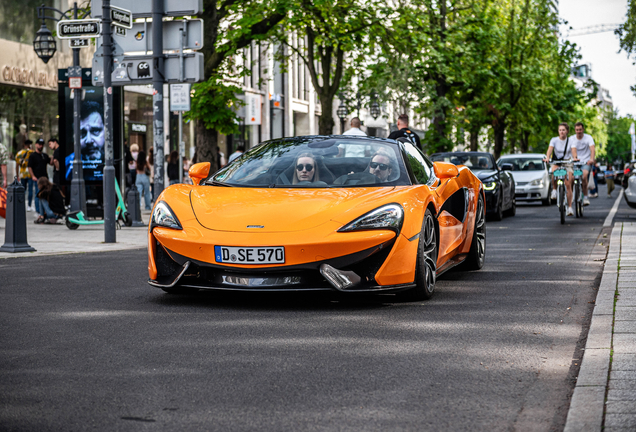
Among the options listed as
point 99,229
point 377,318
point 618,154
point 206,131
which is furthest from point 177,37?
point 618,154

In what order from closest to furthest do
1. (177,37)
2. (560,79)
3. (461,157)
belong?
(177,37) < (461,157) < (560,79)

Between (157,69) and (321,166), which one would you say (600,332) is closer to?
(321,166)

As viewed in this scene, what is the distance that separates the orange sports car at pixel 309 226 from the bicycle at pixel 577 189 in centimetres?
951

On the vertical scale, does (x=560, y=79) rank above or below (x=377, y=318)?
above

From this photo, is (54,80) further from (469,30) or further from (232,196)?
(232,196)

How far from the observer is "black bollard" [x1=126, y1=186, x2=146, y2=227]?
17234mm

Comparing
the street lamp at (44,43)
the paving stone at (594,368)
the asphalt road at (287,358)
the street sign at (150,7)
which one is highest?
the street lamp at (44,43)

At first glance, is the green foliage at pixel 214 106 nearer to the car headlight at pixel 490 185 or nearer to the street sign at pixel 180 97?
the street sign at pixel 180 97

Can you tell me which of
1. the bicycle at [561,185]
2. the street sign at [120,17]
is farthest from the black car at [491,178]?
the street sign at [120,17]

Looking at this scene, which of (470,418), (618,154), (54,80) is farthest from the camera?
(618,154)

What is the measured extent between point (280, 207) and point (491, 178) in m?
12.2

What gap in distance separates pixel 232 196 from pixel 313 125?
44.8 metres

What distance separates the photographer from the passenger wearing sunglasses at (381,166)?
7.41 metres

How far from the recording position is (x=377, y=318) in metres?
6.23
